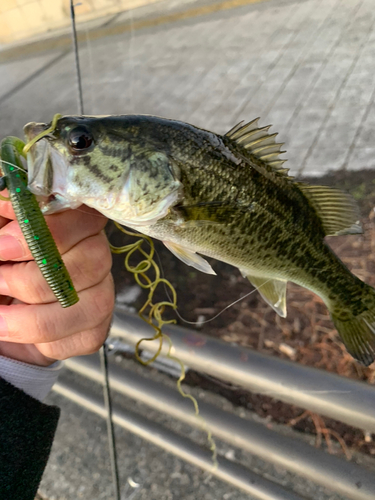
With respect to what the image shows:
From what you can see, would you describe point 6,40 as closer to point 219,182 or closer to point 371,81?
point 219,182

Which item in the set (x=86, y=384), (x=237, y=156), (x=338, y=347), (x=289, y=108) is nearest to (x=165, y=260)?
(x=86, y=384)

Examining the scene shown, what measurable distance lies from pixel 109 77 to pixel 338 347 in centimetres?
274

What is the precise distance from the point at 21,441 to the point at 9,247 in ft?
1.64

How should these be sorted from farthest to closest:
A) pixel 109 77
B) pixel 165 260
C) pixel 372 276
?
pixel 109 77 → pixel 165 260 → pixel 372 276

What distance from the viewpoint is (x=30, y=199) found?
579mm

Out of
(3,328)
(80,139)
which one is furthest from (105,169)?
(3,328)

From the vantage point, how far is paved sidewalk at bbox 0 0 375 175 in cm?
212

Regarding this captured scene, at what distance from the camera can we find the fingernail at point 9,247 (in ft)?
2.34

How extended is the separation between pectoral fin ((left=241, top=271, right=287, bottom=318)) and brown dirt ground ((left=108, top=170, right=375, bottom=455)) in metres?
0.88

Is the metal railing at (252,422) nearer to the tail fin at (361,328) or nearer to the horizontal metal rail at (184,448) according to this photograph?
the horizontal metal rail at (184,448)

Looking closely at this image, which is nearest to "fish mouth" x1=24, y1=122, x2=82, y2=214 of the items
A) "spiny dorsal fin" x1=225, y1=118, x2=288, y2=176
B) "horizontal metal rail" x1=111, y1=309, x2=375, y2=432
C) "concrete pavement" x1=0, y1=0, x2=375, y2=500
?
"spiny dorsal fin" x1=225, y1=118, x2=288, y2=176

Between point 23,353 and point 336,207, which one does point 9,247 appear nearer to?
point 23,353

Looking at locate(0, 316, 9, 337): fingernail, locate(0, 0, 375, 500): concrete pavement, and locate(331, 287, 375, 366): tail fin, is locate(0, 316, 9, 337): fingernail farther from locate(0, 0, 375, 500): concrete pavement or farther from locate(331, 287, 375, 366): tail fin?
locate(0, 0, 375, 500): concrete pavement

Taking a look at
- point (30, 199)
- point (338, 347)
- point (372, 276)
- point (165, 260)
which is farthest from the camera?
point (165, 260)
